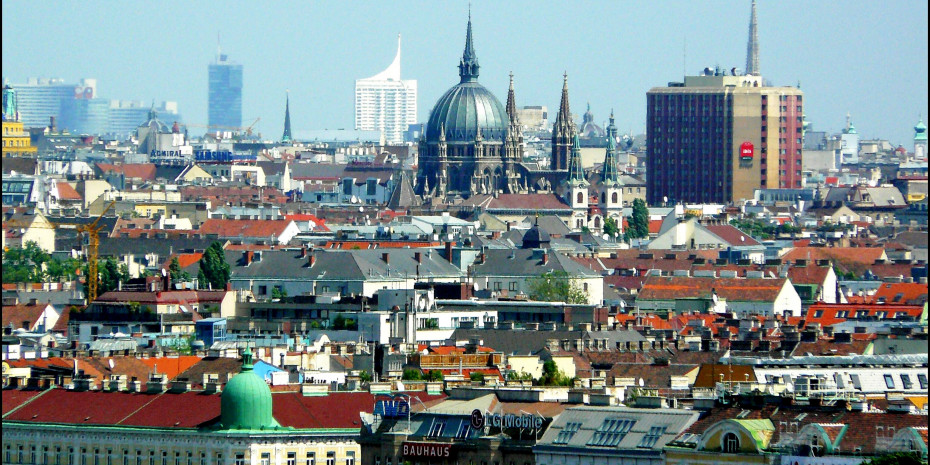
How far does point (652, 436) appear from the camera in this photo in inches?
1902

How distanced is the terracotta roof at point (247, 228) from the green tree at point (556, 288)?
4990cm

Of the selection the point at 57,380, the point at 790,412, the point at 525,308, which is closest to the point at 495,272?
the point at 525,308

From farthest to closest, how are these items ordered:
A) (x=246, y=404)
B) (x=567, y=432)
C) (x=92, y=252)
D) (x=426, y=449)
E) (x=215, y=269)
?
(x=92, y=252)
(x=215, y=269)
(x=246, y=404)
(x=426, y=449)
(x=567, y=432)

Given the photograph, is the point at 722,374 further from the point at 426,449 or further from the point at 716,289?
the point at 716,289

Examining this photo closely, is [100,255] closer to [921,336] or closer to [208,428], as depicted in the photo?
[921,336]

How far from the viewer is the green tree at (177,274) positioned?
12553 cm

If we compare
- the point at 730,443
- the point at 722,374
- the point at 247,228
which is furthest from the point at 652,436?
the point at 247,228

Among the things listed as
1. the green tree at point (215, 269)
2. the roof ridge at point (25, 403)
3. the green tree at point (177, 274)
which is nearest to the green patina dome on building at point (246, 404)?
the roof ridge at point (25, 403)

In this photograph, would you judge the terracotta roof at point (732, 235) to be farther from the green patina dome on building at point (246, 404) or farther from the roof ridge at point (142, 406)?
the green patina dome on building at point (246, 404)

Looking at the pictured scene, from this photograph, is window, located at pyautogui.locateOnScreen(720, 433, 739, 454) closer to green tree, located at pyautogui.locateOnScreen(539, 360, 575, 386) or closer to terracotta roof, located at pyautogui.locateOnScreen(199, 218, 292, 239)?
green tree, located at pyautogui.locateOnScreen(539, 360, 575, 386)

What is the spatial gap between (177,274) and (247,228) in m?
50.3

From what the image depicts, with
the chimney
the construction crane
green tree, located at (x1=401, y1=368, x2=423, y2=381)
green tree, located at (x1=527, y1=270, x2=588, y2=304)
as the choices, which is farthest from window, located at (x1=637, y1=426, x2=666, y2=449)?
green tree, located at (x1=527, y1=270, x2=588, y2=304)

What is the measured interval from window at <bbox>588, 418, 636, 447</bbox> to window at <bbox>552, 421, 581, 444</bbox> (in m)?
0.63

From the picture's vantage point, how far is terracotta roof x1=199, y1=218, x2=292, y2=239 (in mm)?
179625
